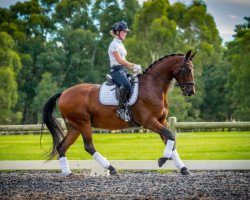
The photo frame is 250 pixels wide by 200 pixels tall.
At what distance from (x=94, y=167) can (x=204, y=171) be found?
226cm

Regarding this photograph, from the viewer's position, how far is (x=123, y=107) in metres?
10.4

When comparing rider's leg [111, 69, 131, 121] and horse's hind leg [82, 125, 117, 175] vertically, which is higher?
rider's leg [111, 69, 131, 121]

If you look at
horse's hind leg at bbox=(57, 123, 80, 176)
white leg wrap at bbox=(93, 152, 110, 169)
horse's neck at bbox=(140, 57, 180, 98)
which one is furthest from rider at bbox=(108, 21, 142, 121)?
horse's hind leg at bbox=(57, 123, 80, 176)

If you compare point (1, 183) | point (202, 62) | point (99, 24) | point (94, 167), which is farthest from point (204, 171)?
point (99, 24)

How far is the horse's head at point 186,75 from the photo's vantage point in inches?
402

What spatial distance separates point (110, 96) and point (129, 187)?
Result: 102 inches

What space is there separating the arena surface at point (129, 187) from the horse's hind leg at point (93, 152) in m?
0.23

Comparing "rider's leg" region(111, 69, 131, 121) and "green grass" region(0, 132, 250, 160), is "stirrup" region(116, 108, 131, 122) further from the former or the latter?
"green grass" region(0, 132, 250, 160)

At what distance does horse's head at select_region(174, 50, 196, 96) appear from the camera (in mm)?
10203

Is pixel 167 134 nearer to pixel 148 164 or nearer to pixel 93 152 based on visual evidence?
pixel 148 164

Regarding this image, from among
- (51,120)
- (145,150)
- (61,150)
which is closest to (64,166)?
(61,150)

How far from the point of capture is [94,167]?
35.4 feet

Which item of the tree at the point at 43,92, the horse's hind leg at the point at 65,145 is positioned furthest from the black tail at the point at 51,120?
the tree at the point at 43,92

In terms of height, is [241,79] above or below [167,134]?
above
